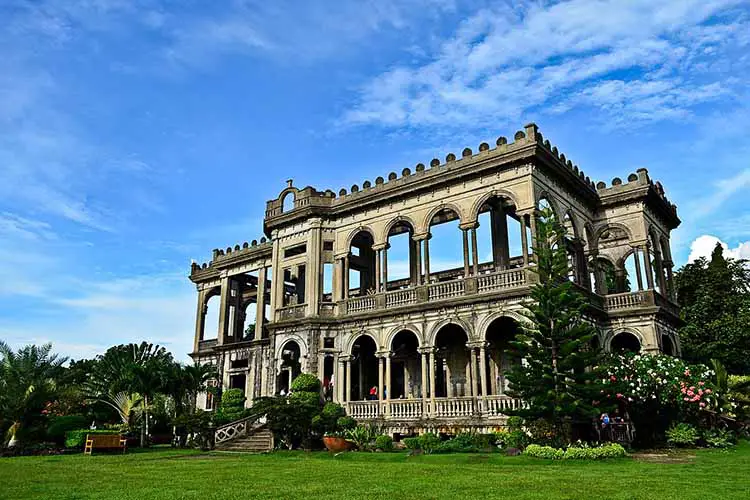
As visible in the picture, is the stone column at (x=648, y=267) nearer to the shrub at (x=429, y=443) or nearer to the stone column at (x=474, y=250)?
the stone column at (x=474, y=250)

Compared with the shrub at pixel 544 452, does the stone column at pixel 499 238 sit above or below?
above

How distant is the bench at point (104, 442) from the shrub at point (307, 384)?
613 cm

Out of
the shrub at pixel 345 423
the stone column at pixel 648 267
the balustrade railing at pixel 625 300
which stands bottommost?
the shrub at pixel 345 423

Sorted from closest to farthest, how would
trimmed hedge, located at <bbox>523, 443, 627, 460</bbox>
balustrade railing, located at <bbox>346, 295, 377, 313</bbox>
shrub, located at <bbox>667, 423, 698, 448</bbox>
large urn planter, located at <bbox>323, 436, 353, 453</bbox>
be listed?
trimmed hedge, located at <bbox>523, 443, 627, 460</bbox>, shrub, located at <bbox>667, 423, 698, 448</bbox>, large urn planter, located at <bbox>323, 436, 353, 453</bbox>, balustrade railing, located at <bbox>346, 295, 377, 313</bbox>

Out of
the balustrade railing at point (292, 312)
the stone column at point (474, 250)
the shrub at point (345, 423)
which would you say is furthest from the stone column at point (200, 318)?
the stone column at point (474, 250)

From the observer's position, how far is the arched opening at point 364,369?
86.3 ft

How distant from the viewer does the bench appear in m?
20.9

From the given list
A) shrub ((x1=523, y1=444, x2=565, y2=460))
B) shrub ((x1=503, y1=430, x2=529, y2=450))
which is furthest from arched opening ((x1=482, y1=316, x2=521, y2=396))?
shrub ((x1=523, y1=444, x2=565, y2=460))

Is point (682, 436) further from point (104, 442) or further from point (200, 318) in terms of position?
point (200, 318)

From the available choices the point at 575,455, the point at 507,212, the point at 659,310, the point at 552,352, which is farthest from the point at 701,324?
the point at 575,455

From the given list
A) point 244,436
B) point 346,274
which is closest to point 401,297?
point 346,274

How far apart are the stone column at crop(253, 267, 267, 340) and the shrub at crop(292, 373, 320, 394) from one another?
25.6 ft

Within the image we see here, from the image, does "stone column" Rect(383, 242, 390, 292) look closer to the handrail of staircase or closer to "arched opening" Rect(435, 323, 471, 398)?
"arched opening" Rect(435, 323, 471, 398)

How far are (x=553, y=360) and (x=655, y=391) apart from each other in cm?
368
